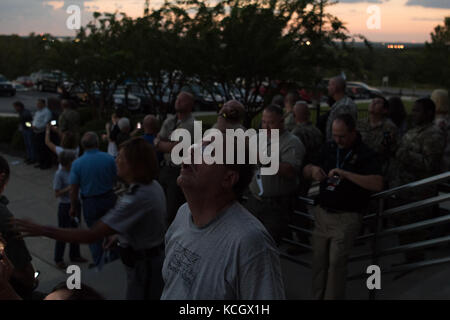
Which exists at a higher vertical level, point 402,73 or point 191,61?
point 402,73

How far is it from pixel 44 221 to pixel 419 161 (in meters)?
6.30

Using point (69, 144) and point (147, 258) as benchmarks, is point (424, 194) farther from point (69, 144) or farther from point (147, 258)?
point (69, 144)

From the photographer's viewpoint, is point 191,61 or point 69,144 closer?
point 69,144

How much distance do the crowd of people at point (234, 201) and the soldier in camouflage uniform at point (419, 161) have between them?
1 centimetres

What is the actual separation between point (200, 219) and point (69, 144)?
4.86 meters

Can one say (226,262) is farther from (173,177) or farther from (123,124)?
(123,124)

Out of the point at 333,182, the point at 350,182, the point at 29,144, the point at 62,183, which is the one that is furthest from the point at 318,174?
the point at 29,144

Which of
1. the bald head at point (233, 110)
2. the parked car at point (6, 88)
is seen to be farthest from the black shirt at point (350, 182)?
the parked car at point (6, 88)

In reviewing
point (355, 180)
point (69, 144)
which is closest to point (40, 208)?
point (69, 144)

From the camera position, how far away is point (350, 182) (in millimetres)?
3637

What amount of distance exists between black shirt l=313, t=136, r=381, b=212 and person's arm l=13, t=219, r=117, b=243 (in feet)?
6.27

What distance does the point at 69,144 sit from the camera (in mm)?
6305

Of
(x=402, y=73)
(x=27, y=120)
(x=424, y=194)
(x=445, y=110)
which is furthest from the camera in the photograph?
(x=402, y=73)

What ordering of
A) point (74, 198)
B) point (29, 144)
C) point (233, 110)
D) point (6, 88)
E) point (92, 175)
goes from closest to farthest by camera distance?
point (233, 110) < point (92, 175) < point (74, 198) < point (29, 144) < point (6, 88)
